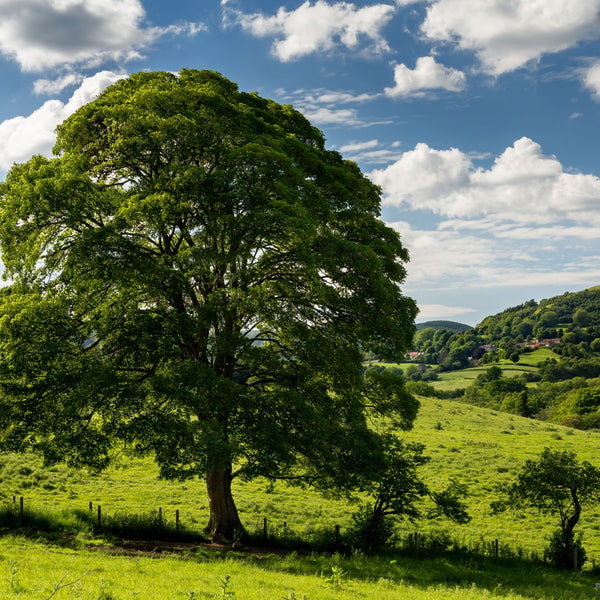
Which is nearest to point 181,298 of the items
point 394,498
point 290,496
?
point 394,498

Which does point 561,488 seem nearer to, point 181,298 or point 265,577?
point 265,577

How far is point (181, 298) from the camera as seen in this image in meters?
16.5

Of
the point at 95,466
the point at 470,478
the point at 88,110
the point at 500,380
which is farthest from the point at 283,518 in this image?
the point at 500,380

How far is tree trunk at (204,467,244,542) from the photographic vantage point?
17719mm

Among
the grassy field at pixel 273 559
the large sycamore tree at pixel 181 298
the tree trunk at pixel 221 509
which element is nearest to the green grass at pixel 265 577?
the grassy field at pixel 273 559

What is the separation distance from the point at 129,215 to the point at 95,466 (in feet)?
24.8

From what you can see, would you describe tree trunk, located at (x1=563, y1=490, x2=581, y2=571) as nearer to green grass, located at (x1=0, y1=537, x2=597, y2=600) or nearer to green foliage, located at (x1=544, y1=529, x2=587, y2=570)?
green foliage, located at (x1=544, y1=529, x2=587, y2=570)

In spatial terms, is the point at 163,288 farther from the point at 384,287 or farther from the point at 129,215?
the point at 384,287

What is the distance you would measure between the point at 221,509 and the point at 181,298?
7.63 metres

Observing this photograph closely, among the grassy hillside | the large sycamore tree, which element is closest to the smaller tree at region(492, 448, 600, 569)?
the grassy hillside

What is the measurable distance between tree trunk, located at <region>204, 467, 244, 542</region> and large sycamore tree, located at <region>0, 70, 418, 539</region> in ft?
8.78

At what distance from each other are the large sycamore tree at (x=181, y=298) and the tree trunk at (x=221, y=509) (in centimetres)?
268

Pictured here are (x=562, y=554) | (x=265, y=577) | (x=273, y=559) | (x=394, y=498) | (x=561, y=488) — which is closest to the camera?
(x=265, y=577)

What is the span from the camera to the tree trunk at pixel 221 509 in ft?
58.1
